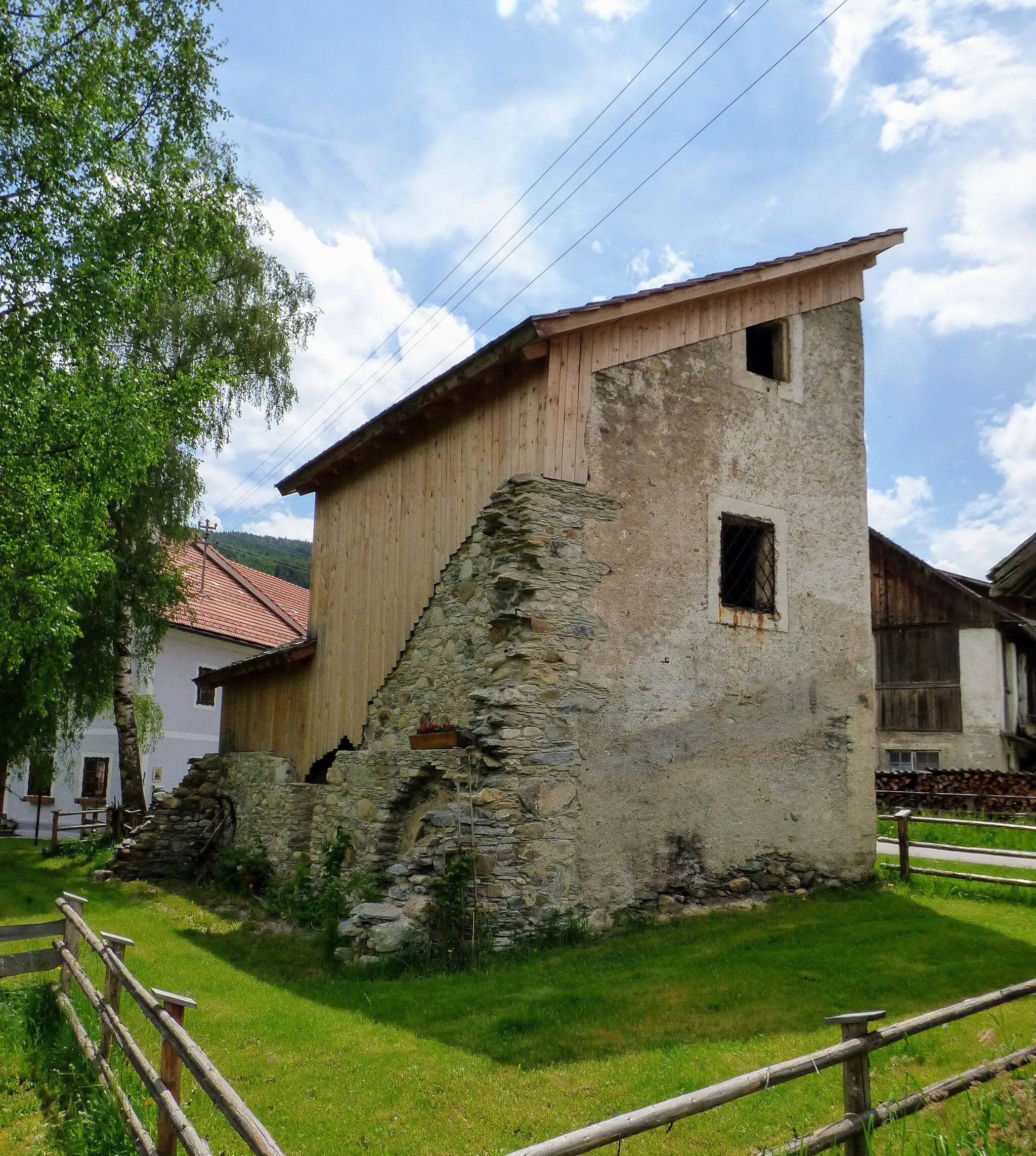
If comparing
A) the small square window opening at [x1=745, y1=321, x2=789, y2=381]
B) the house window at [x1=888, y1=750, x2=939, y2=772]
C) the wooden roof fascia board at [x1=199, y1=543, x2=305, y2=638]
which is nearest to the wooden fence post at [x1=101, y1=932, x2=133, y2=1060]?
the small square window opening at [x1=745, y1=321, x2=789, y2=381]

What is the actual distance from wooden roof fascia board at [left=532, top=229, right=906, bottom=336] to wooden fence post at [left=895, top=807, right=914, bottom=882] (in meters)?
6.50

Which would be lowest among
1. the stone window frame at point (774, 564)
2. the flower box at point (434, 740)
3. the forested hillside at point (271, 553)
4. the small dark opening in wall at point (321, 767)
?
the small dark opening in wall at point (321, 767)

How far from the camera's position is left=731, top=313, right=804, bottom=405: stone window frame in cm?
1064

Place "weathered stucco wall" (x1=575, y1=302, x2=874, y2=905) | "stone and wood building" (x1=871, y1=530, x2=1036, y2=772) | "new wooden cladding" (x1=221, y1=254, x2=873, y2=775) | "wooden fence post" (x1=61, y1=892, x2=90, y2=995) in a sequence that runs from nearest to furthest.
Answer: "wooden fence post" (x1=61, y1=892, x2=90, y2=995), "weathered stucco wall" (x1=575, y1=302, x2=874, y2=905), "new wooden cladding" (x1=221, y1=254, x2=873, y2=775), "stone and wood building" (x1=871, y1=530, x2=1036, y2=772)

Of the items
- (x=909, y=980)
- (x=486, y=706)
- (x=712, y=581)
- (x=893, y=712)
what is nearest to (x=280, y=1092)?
(x=486, y=706)

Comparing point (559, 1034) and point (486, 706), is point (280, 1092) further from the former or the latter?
point (486, 706)

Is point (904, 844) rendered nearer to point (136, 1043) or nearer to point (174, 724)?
point (136, 1043)

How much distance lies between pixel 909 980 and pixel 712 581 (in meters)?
4.31

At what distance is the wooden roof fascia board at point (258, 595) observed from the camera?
26.9m

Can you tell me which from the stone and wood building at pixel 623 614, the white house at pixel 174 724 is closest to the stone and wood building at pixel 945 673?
the stone and wood building at pixel 623 614

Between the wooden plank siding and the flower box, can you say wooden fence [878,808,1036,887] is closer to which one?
Result: the flower box

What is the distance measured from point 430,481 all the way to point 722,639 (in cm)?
384

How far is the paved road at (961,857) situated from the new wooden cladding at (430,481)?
6.96m

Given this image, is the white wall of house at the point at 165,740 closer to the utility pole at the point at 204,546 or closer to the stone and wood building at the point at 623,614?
the utility pole at the point at 204,546
